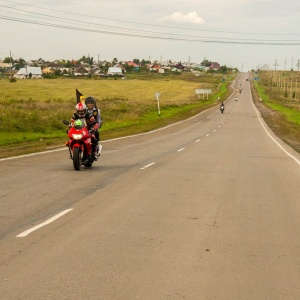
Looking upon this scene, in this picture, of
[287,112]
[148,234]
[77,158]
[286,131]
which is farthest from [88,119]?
[287,112]

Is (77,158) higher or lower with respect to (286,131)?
higher

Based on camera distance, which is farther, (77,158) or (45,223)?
(77,158)

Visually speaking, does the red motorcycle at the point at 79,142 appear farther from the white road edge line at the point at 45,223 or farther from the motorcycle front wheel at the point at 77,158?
the white road edge line at the point at 45,223

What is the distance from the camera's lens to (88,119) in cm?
1666

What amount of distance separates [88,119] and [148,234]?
29.1 feet

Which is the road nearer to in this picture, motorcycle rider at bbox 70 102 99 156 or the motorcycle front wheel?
the motorcycle front wheel

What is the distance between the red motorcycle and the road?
18.4 inches

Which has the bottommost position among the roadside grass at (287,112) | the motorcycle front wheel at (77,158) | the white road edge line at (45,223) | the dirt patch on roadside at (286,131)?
the roadside grass at (287,112)

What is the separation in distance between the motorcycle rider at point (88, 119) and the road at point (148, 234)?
2.92ft

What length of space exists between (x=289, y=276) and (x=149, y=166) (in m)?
11.5

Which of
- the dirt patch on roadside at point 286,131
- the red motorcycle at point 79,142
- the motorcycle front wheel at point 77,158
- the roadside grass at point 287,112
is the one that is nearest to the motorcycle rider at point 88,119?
the red motorcycle at point 79,142

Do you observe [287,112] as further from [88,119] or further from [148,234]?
[148,234]

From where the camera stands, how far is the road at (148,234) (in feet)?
19.1

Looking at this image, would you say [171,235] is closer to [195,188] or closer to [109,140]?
[195,188]
